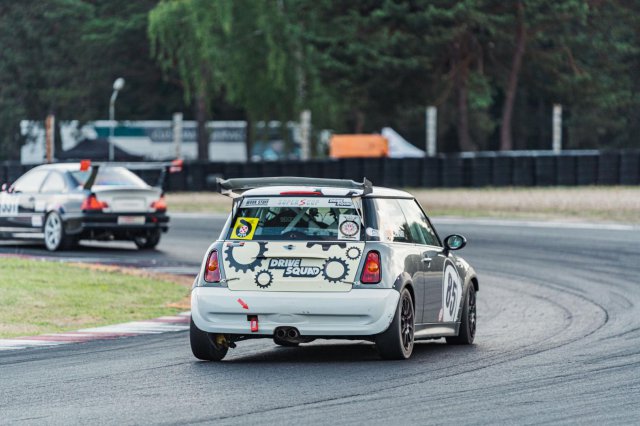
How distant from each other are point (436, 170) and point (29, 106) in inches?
1524

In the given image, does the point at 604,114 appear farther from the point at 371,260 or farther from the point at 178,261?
the point at 371,260

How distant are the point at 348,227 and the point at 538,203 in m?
24.5

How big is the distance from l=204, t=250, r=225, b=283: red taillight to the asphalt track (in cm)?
65

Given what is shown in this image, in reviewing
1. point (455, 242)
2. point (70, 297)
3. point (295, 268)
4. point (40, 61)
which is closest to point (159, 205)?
point (70, 297)

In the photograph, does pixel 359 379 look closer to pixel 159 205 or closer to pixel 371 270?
pixel 371 270

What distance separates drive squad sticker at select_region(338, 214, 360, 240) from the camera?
10.6 meters

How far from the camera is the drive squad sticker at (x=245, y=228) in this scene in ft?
35.3

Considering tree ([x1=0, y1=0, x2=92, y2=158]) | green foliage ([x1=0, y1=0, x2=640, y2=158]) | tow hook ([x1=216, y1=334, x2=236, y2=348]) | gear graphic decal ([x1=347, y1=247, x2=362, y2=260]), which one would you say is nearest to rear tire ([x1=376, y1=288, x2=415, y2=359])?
gear graphic decal ([x1=347, y1=247, x2=362, y2=260])

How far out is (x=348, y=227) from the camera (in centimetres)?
1066

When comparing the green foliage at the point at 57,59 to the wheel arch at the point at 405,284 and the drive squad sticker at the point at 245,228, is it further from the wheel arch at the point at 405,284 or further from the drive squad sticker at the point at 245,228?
the wheel arch at the point at 405,284

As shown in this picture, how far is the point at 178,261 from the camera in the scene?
73.0 ft

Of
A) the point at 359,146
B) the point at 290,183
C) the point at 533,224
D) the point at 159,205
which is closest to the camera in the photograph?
the point at 290,183

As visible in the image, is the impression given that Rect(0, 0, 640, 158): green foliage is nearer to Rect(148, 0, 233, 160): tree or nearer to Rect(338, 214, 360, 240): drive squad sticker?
Rect(148, 0, 233, 160): tree

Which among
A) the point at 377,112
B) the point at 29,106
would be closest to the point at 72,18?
the point at 29,106
